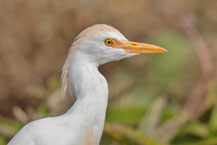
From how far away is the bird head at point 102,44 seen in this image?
154 centimetres

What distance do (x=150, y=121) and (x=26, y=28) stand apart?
8.02 ft

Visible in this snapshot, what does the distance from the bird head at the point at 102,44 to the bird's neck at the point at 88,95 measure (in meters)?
0.03

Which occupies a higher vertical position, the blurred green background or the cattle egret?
the cattle egret

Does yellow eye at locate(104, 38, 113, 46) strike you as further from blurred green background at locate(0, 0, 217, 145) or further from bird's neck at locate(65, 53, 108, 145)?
blurred green background at locate(0, 0, 217, 145)

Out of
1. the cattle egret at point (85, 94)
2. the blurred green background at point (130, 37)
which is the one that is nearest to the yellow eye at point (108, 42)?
the cattle egret at point (85, 94)

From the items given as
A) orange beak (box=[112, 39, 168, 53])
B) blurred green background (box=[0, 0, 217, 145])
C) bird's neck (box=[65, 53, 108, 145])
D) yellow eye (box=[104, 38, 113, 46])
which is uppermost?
yellow eye (box=[104, 38, 113, 46])

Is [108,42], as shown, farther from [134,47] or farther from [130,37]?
[130,37]

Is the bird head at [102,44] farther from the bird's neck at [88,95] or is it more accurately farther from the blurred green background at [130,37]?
the blurred green background at [130,37]

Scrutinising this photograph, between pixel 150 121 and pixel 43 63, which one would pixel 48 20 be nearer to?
pixel 43 63

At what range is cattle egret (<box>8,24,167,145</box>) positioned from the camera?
4.93 ft

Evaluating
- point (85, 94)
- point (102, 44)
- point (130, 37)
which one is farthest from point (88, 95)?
point (130, 37)

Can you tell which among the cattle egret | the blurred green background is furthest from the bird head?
the blurred green background

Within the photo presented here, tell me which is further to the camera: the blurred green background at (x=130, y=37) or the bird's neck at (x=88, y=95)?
the blurred green background at (x=130, y=37)

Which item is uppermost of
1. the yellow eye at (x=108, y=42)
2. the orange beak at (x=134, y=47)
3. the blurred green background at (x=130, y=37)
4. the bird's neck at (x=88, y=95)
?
the yellow eye at (x=108, y=42)
